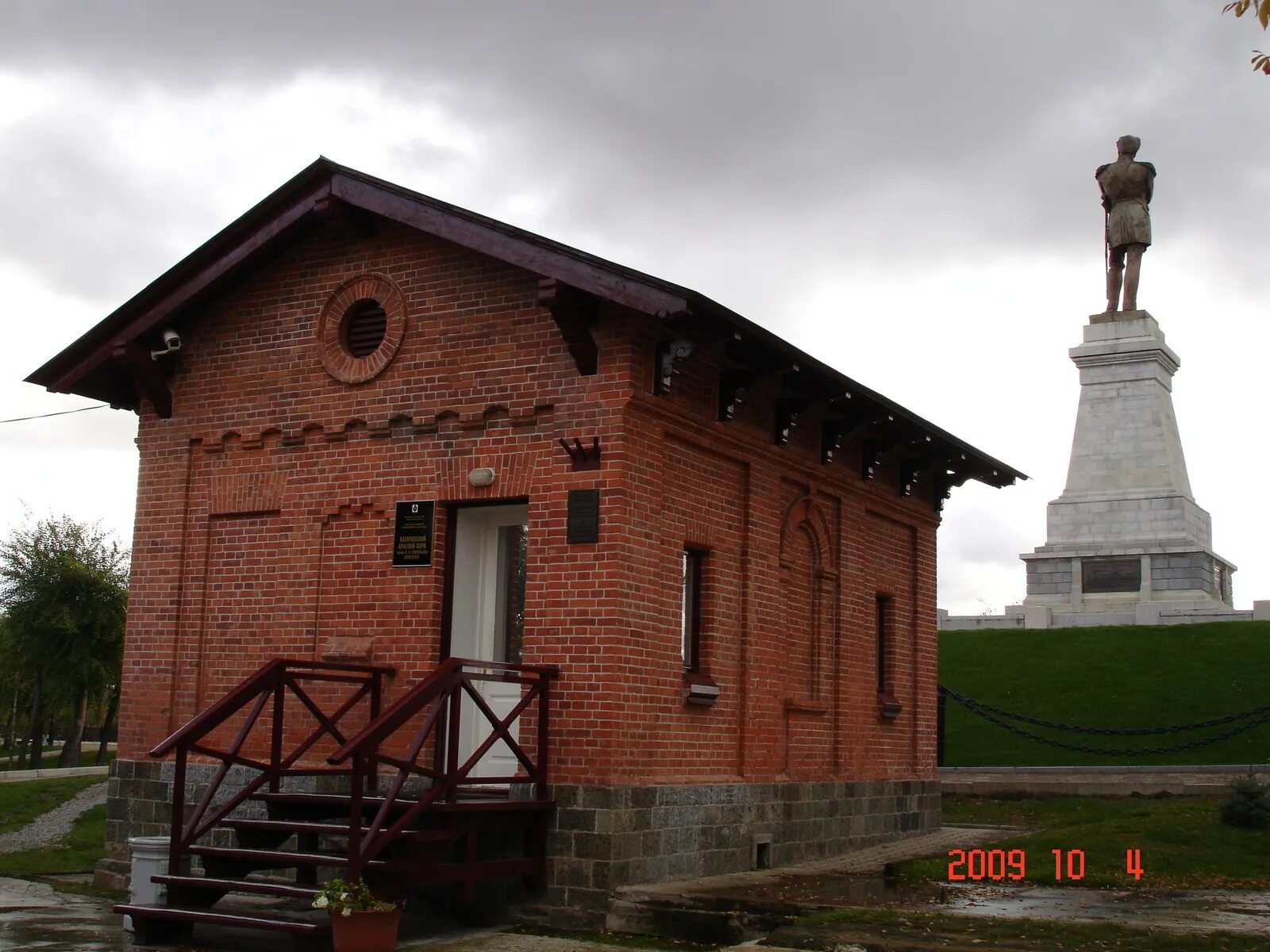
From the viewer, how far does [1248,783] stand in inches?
580

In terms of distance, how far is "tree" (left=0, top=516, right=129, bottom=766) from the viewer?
31891 mm

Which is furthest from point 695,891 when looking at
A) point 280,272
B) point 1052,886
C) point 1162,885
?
point 280,272

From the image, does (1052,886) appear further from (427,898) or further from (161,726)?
(161,726)

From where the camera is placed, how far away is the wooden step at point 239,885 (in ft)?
31.0

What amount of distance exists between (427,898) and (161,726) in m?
3.50

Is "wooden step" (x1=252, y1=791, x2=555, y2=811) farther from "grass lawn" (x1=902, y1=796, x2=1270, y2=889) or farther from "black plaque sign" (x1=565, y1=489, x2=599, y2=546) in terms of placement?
"grass lawn" (x1=902, y1=796, x2=1270, y2=889)

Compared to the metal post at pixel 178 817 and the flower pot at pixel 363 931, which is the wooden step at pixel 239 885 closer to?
the metal post at pixel 178 817

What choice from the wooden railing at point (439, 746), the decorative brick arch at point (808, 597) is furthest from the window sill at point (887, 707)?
the wooden railing at point (439, 746)

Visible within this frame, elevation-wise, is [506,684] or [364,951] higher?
[506,684]

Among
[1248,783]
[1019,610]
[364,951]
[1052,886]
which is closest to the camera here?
[364,951]

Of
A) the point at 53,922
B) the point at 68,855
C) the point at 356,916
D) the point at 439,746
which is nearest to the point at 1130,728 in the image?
the point at 439,746

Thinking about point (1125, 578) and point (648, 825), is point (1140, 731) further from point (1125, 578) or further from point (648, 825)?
point (648, 825)

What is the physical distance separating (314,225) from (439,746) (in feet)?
17.1
